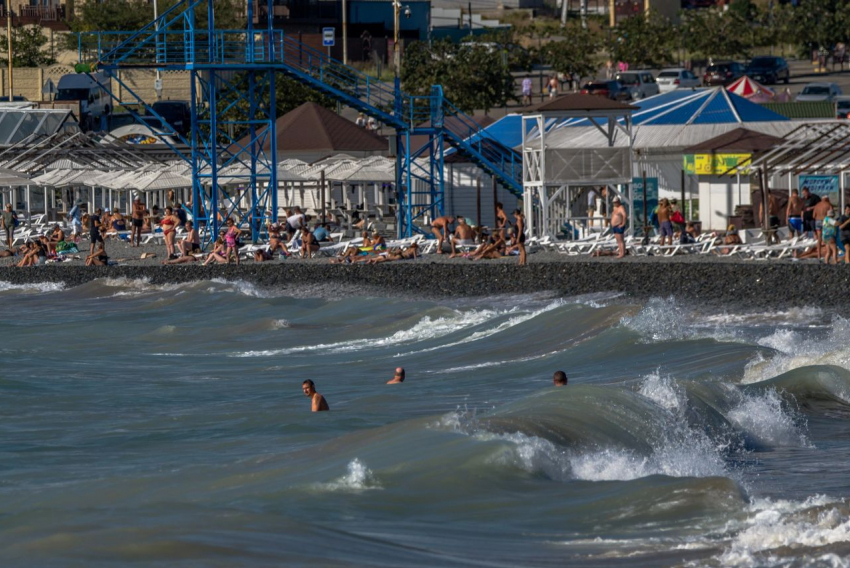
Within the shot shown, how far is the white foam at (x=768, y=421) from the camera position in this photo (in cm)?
→ 1464

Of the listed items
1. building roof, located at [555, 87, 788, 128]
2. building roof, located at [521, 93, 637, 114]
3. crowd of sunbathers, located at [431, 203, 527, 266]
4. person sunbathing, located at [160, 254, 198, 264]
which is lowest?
person sunbathing, located at [160, 254, 198, 264]

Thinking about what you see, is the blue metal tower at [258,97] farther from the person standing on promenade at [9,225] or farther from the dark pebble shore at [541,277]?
the person standing on promenade at [9,225]

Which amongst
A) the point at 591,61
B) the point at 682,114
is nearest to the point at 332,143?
the point at 682,114

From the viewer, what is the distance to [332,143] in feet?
147

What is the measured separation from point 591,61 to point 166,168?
28.6 m

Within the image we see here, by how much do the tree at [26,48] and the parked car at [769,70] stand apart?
3353 centimetres

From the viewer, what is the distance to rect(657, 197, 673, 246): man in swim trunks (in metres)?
28.8

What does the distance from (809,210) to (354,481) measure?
17106mm

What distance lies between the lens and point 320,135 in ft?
149

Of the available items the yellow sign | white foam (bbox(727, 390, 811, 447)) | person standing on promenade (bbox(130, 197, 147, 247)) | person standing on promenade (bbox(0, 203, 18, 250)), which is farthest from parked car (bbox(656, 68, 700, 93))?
white foam (bbox(727, 390, 811, 447))

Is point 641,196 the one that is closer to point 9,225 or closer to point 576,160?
point 576,160

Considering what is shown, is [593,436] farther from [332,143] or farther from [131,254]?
[332,143]

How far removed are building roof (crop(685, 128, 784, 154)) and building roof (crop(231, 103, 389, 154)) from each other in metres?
14.3

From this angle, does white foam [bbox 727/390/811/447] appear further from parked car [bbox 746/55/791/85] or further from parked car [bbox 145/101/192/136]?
parked car [bbox 746/55/791/85]
